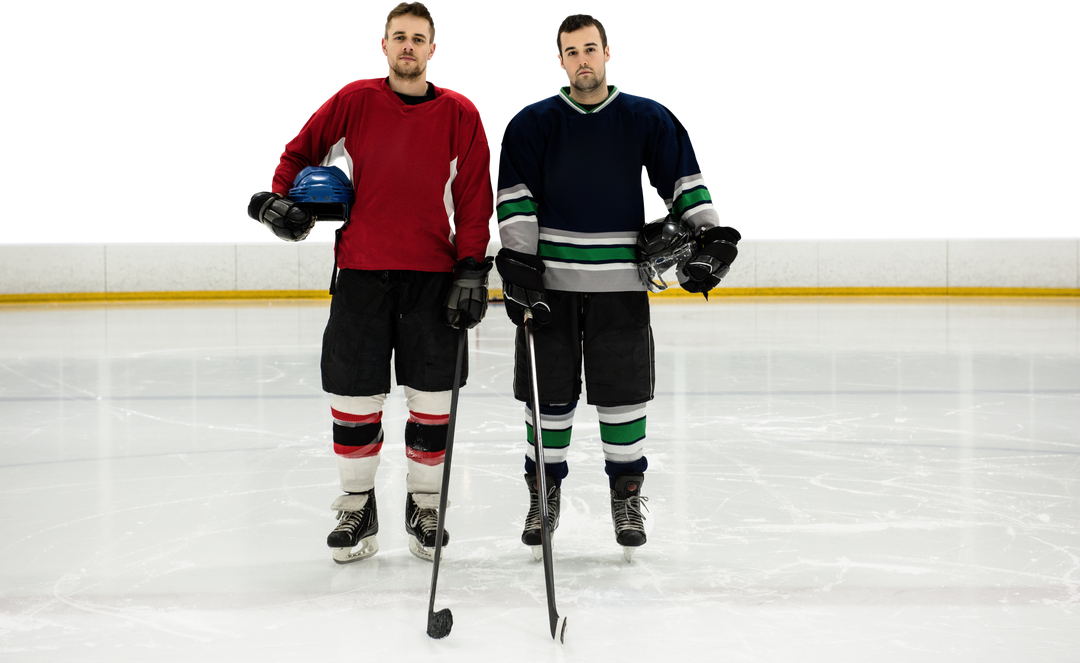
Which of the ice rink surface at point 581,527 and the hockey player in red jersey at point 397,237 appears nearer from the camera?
the ice rink surface at point 581,527

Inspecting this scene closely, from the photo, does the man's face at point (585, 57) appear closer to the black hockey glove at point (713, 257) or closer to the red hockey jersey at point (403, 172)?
the red hockey jersey at point (403, 172)

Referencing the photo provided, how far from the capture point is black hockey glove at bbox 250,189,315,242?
6.38 ft

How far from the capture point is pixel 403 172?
205cm

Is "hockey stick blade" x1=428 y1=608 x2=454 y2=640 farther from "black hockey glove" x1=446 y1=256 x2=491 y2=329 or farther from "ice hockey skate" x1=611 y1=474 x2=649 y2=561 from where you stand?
"black hockey glove" x1=446 y1=256 x2=491 y2=329

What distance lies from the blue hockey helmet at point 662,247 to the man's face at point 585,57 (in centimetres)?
35

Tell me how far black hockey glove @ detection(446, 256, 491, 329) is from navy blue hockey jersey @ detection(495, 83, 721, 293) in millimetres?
117

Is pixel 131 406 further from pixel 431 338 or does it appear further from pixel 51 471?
pixel 431 338

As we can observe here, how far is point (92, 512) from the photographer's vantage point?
2.34 meters

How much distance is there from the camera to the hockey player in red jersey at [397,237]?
2.04 m

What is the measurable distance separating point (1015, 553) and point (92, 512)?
225 cm

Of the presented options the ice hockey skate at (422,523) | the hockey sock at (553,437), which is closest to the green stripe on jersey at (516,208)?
the hockey sock at (553,437)

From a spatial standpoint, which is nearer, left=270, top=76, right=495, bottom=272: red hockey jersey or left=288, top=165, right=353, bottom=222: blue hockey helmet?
left=288, top=165, right=353, bottom=222: blue hockey helmet

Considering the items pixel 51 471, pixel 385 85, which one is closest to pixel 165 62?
pixel 51 471

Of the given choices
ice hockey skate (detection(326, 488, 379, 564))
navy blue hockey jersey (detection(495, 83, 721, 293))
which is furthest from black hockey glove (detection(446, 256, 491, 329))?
ice hockey skate (detection(326, 488, 379, 564))
